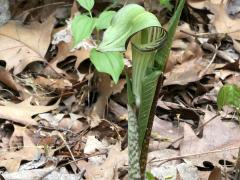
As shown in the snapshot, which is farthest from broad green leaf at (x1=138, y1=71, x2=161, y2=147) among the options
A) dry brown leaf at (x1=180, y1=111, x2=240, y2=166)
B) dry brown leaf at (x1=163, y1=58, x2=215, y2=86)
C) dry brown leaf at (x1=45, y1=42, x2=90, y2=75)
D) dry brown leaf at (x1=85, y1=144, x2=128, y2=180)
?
dry brown leaf at (x1=45, y1=42, x2=90, y2=75)

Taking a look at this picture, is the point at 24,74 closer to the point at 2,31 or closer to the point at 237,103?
the point at 2,31

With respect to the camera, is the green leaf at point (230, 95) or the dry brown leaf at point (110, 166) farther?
the dry brown leaf at point (110, 166)

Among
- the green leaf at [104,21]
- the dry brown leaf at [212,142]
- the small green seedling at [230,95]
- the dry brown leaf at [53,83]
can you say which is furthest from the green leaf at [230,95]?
the dry brown leaf at [53,83]

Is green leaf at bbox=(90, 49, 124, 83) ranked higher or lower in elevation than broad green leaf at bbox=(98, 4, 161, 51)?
lower

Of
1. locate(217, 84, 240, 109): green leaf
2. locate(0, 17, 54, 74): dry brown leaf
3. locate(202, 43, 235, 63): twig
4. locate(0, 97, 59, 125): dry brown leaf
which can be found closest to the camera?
locate(217, 84, 240, 109): green leaf

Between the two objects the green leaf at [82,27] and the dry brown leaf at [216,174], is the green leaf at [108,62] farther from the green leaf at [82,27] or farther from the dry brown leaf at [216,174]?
the dry brown leaf at [216,174]

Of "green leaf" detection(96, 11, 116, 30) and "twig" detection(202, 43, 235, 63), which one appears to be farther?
"twig" detection(202, 43, 235, 63)

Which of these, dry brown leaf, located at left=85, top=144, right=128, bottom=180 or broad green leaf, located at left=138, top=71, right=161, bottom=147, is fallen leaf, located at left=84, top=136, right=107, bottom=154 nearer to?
dry brown leaf, located at left=85, top=144, right=128, bottom=180

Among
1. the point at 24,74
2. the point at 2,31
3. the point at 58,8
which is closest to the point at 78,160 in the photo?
the point at 24,74
